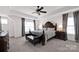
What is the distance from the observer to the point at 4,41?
1.84 metres

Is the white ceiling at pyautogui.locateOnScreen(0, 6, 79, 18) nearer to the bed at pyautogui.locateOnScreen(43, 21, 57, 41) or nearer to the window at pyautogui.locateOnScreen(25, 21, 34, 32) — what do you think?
the window at pyautogui.locateOnScreen(25, 21, 34, 32)

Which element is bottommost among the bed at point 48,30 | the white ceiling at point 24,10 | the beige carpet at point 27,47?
the beige carpet at point 27,47

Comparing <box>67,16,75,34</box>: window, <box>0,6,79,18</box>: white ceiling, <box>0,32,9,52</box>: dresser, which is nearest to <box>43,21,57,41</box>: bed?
<box>0,6,79,18</box>: white ceiling

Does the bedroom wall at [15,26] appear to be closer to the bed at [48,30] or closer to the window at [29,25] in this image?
the window at [29,25]

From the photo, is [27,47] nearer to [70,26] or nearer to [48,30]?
[48,30]

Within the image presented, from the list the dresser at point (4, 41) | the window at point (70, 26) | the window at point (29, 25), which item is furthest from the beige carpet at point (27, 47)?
the window at point (70, 26)

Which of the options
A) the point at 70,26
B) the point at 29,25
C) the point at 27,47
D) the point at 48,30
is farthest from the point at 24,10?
the point at 70,26

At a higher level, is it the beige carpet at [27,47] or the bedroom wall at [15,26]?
the bedroom wall at [15,26]

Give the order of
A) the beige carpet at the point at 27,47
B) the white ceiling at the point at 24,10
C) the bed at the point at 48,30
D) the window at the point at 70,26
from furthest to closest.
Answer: the window at the point at 70,26 < the bed at the point at 48,30 < the beige carpet at the point at 27,47 < the white ceiling at the point at 24,10

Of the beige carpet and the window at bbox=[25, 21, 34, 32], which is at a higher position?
the window at bbox=[25, 21, 34, 32]

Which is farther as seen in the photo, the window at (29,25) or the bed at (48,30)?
the bed at (48,30)

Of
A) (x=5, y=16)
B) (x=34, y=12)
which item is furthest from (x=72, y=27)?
(x=5, y=16)

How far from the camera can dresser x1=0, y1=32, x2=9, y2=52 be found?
5.77 feet

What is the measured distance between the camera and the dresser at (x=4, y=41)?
5.77 ft
